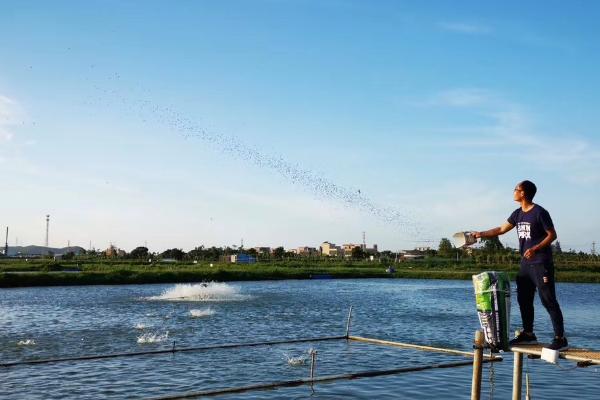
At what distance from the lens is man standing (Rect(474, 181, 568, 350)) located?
29.0 feet

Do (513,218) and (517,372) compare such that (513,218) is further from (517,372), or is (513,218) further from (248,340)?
(248,340)

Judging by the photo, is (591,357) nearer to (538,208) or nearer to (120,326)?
(538,208)

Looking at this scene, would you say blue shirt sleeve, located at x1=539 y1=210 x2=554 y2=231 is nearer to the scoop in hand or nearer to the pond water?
the scoop in hand

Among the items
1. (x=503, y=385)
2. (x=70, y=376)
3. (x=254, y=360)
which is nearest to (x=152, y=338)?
(x=254, y=360)

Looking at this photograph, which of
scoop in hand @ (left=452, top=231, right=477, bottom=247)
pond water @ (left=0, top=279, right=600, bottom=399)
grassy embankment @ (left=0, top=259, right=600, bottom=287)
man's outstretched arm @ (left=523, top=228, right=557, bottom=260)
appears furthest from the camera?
grassy embankment @ (left=0, top=259, right=600, bottom=287)

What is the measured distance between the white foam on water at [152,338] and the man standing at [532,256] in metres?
22.8

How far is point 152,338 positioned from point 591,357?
24.9m

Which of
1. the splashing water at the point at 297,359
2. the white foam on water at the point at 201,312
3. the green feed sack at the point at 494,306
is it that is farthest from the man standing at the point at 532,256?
the white foam on water at the point at 201,312

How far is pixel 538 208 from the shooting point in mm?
9023

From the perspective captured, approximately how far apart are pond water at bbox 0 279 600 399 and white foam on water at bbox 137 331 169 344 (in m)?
0.15

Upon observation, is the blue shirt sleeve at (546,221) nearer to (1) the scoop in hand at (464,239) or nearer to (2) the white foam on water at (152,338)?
(1) the scoop in hand at (464,239)

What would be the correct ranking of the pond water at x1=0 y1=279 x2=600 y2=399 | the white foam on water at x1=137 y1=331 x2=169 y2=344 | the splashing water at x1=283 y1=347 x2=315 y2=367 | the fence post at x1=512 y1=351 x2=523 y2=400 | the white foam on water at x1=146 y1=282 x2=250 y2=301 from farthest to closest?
the white foam on water at x1=146 y1=282 x2=250 y2=301 < the white foam on water at x1=137 y1=331 x2=169 y2=344 < the splashing water at x1=283 y1=347 x2=315 y2=367 < the pond water at x1=0 y1=279 x2=600 y2=399 < the fence post at x1=512 y1=351 x2=523 y2=400

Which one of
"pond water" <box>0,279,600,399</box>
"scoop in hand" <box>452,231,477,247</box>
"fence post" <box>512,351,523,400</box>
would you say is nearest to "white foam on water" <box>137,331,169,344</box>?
"pond water" <box>0,279,600,399</box>

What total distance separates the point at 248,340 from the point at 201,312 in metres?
13.9
